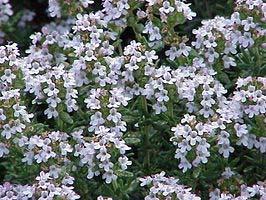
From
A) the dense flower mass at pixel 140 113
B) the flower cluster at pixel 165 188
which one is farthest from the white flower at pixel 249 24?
the flower cluster at pixel 165 188

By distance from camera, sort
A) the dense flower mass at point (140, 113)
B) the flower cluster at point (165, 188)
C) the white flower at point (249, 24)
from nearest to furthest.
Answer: the flower cluster at point (165, 188)
the dense flower mass at point (140, 113)
the white flower at point (249, 24)

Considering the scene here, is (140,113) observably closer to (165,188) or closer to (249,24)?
(165,188)

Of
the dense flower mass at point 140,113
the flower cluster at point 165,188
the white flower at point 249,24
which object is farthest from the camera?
the white flower at point 249,24

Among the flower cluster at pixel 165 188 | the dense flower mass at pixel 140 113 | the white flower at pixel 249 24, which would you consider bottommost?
the flower cluster at pixel 165 188

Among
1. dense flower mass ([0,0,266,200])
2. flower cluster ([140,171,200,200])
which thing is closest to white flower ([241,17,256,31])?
dense flower mass ([0,0,266,200])

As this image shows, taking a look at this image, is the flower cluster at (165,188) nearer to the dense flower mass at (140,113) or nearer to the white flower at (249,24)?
the dense flower mass at (140,113)

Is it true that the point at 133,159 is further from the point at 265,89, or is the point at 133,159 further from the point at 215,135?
the point at 265,89

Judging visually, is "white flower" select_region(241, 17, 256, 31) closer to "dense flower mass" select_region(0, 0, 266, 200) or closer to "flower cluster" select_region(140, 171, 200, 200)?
"dense flower mass" select_region(0, 0, 266, 200)

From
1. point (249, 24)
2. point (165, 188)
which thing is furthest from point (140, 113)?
point (249, 24)
